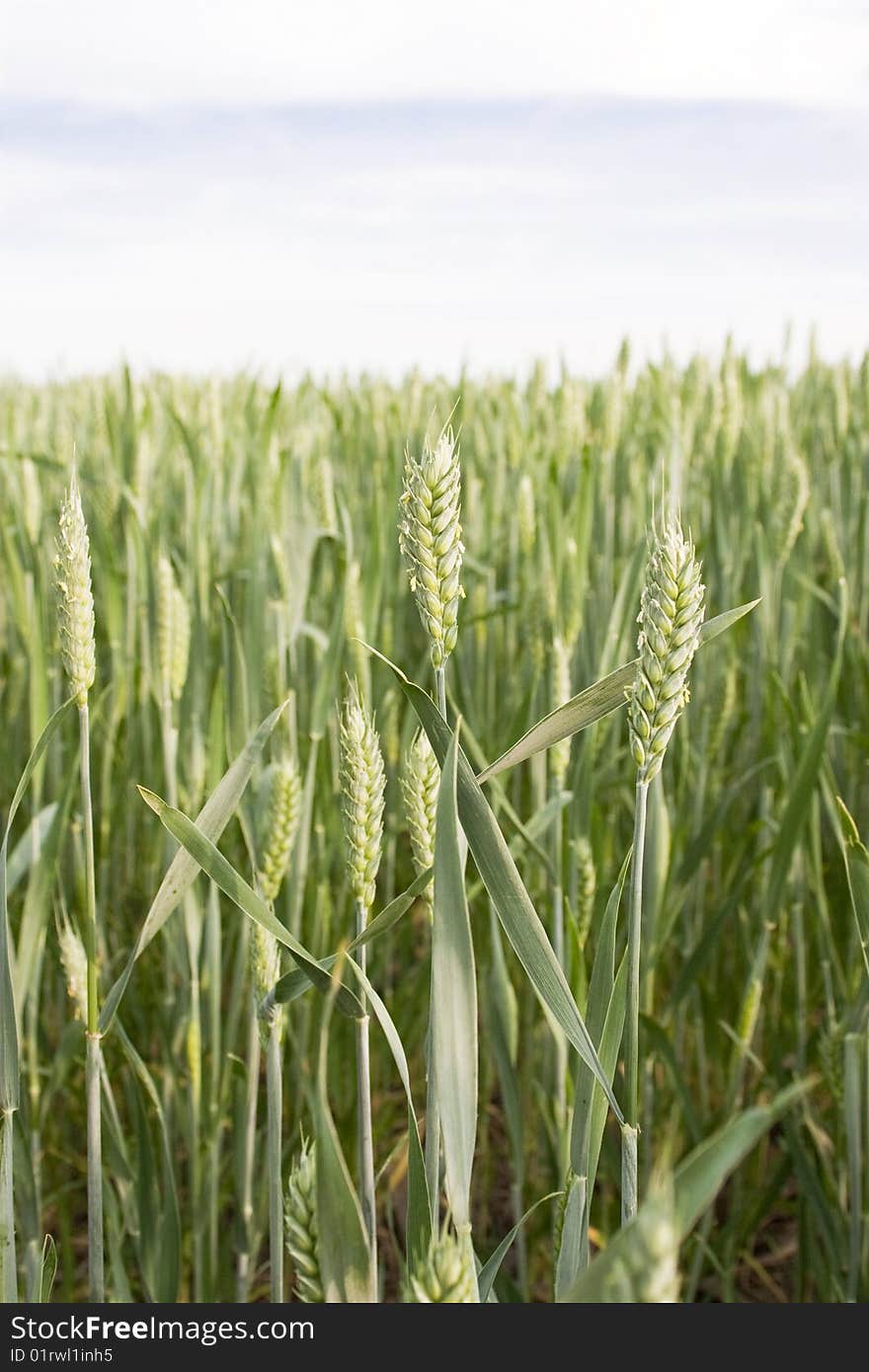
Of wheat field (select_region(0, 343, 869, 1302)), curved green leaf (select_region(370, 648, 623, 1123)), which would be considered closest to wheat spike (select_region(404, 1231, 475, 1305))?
wheat field (select_region(0, 343, 869, 1302))

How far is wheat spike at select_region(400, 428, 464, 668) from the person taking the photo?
1.79 ft

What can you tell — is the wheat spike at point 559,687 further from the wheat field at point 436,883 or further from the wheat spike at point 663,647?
the wheat spike at point 663,647

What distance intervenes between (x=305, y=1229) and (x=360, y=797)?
198 millimetres

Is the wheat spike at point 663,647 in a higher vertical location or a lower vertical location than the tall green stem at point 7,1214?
higher

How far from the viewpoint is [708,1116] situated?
142 centimetres

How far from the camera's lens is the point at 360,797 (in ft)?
1.88

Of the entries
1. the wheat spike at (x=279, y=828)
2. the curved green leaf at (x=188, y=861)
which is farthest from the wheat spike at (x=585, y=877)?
the curved green leaf at (x=188, y=861)

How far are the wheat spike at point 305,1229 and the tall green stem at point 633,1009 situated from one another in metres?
0.14

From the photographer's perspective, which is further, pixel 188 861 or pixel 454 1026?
pixel 188 861

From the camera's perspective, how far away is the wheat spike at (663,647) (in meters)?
0.53

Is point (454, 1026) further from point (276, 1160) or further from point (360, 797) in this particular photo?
point (276, 1160)

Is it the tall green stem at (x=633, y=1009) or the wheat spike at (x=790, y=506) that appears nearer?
the tall green stem at (x=633, y=1009)

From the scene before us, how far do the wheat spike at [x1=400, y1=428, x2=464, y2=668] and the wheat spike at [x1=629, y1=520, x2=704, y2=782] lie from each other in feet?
0.28

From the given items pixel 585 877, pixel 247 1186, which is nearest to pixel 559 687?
pixel 585 877
